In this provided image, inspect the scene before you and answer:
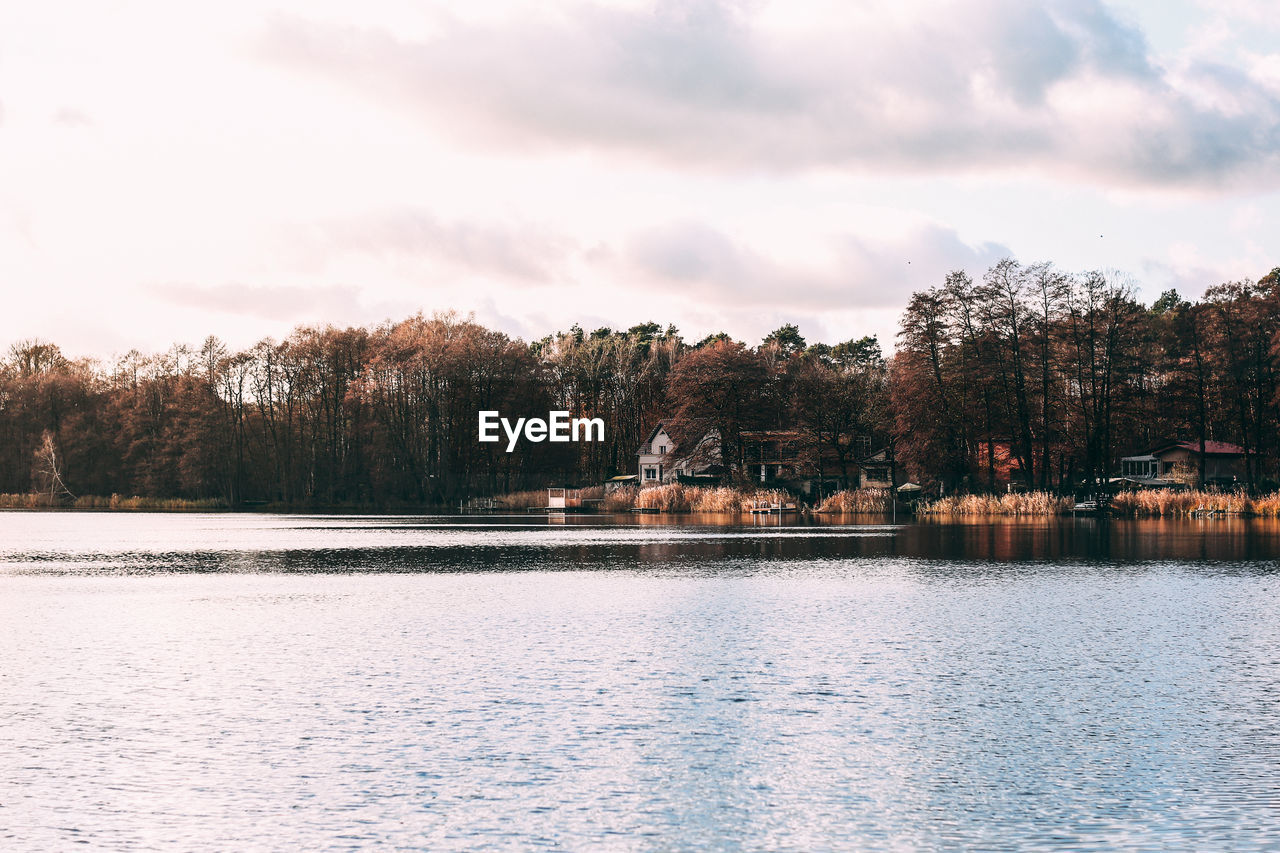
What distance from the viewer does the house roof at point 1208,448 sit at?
326 ft

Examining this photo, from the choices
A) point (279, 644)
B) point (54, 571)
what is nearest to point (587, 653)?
point (279, 644)

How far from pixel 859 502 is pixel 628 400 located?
133ft

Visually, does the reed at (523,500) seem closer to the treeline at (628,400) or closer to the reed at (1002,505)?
the treeline at (628,400)

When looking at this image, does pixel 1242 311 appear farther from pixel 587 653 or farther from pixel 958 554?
pixel 587 653

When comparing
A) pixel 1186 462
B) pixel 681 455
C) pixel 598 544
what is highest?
pixel 681 455

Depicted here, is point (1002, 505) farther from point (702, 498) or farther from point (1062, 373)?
point (702, 498)

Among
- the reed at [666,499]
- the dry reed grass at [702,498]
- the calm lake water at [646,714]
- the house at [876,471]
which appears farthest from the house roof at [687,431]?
the calm lake water at [646,714]

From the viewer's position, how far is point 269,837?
10070mm

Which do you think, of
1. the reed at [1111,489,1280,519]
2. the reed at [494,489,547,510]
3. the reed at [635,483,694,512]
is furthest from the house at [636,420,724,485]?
the reed at [1111,489,1280,519]

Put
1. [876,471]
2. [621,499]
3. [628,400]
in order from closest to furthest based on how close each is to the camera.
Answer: [876,471]
[621,499]
[628,400]

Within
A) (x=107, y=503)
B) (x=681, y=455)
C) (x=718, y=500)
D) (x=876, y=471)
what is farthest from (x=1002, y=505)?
(x=107, y=503)

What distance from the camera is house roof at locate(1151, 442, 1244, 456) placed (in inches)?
3907

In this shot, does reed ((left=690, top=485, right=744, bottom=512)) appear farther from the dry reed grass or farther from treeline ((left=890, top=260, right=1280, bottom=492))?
treeline ((left=890, top=260, right=1280, bottom=492))

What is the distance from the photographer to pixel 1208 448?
101m
